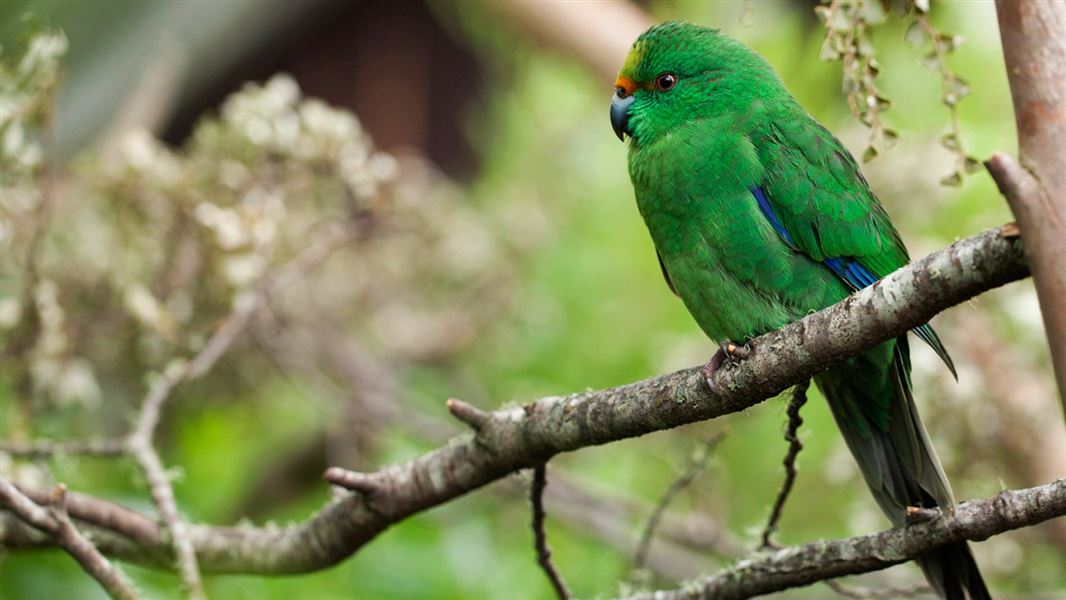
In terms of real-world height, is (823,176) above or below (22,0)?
below

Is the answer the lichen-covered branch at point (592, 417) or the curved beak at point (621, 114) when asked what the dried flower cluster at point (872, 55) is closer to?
the lichen-covered branch at point (592, 417)

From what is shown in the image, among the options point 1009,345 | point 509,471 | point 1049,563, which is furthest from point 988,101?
point 509,471

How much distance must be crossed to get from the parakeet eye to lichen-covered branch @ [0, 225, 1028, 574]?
3.05 feet

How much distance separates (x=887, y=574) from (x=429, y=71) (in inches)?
190

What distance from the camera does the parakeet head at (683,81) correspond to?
2.51m

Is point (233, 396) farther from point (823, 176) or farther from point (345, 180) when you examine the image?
point (823, 176)

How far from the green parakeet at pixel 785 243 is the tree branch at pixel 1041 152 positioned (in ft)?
2.93

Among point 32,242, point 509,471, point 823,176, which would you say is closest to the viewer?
point 509,471

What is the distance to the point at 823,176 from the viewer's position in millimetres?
2371

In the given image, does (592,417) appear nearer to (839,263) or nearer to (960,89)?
(839,263)

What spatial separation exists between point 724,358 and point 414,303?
347 cm

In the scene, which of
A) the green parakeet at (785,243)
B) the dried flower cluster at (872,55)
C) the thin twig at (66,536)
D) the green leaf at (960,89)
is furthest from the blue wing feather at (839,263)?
the thin twig at (66,536)

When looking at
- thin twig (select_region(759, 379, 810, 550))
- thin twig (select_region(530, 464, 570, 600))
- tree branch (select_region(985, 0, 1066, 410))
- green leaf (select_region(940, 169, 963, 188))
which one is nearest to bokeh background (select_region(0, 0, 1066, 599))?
thin twig (select_region(759, 379, 810, 550))

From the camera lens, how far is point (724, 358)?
6.16 feet
